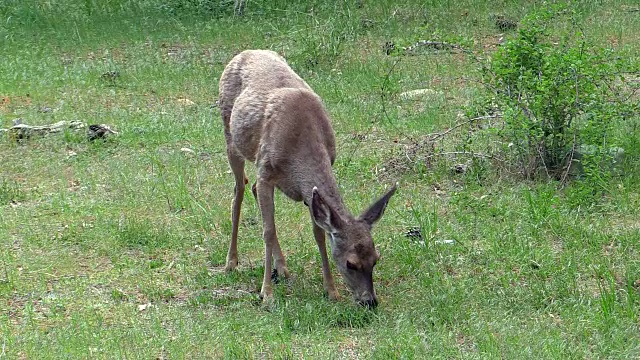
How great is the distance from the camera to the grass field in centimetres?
665

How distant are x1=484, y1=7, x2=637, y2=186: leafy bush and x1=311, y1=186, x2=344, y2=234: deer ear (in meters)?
2.80

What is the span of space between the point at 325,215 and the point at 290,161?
666 mm

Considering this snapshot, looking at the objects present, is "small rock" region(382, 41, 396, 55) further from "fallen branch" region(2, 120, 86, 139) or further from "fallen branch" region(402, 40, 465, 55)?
"fallen branch" region(2, 120, 86, 139)

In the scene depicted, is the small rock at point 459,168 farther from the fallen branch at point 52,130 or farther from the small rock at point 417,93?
the fallen branch at point 52,130

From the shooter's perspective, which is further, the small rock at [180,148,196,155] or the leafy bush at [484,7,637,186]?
the small rock at [180,148,196,155]

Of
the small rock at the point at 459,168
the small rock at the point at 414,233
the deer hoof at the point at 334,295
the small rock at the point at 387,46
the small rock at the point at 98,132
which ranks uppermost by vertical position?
the deer hoof at the point at 334,295

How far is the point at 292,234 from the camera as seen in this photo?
880cm

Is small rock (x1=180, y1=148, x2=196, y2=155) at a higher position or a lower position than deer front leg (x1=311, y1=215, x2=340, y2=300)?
lower

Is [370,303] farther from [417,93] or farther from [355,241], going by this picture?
[417,93]

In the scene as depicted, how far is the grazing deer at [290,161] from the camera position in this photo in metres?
7.05

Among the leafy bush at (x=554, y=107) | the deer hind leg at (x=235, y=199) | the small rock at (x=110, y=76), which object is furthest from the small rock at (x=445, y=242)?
the small rock at (x=110, y=76)

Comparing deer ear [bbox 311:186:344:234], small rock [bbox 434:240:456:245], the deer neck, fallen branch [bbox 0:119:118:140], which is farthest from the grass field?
the deer neck

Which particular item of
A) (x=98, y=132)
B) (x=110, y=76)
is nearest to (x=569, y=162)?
(x=98, y=132)

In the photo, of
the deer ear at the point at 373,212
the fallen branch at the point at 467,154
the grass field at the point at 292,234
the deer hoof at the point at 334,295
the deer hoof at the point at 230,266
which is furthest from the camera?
the fallen branch at the point at 467,154
